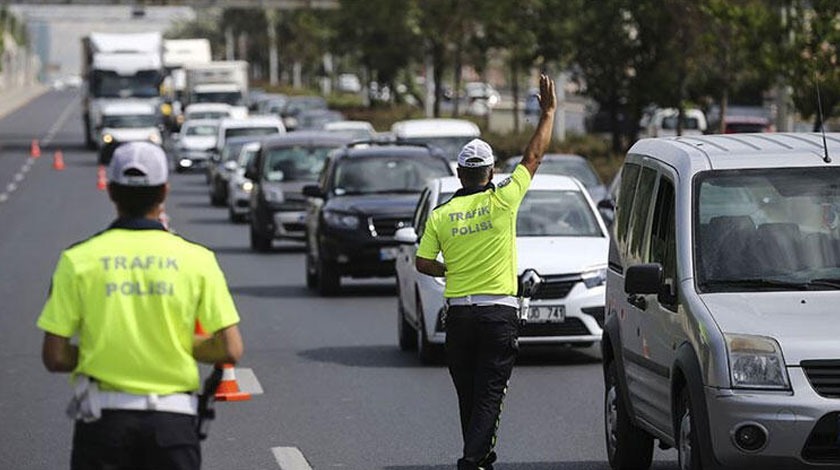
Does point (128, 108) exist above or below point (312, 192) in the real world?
below

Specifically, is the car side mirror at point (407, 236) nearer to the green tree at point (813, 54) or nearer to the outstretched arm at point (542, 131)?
the outstretched arm at point (542, 131)

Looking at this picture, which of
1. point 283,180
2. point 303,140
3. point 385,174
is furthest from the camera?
point 303,140

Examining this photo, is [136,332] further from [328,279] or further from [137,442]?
[328,279]

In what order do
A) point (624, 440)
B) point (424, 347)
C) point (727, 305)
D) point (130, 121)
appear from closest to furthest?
point (727, 305) → point (624, 440) → point (424, 347) → point (130, 121)

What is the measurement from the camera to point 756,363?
9.01m

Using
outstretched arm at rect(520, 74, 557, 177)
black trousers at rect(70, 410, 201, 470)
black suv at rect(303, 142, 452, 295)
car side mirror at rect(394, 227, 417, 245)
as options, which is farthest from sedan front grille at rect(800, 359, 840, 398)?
black suv at rect(303, 142, 452, 295)

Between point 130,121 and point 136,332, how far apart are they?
58046 mm

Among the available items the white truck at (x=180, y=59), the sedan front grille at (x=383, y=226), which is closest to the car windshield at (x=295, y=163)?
the sedan front grille at (x=383, y=226)

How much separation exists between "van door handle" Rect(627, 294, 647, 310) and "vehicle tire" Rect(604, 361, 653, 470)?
1.77 feet

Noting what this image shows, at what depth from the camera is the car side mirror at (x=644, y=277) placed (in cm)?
966

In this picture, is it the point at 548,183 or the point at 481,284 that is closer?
the point at 481,284

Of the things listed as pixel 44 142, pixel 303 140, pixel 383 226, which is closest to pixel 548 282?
pixel 383 226

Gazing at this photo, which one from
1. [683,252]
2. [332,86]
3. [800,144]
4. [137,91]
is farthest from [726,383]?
[332,86]

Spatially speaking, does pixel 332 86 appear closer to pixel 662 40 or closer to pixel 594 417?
pixel 662 40
